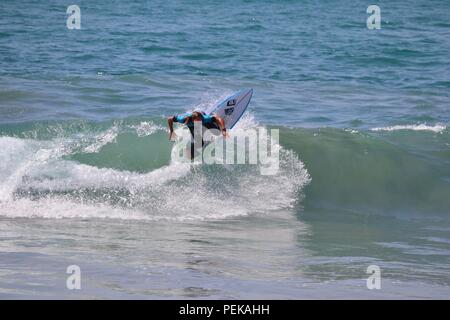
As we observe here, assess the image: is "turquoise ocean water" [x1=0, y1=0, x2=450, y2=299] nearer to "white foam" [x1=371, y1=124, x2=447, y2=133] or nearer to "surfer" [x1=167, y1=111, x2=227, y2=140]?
"white foam" [x1=371, y1=124, x2=447, y2=133]

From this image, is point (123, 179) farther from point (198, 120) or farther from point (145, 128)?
point (145, 128)

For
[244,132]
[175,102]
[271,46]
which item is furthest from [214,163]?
[271,46]

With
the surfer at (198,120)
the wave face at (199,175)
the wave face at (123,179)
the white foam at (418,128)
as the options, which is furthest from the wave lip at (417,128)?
the surfer at (198,120)

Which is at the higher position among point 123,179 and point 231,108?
point 231,108

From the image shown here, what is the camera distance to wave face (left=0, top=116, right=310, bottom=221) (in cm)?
1142

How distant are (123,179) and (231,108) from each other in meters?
2.47

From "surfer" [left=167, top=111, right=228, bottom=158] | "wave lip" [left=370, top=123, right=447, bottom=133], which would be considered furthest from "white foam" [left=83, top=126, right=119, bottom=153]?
"wave lip" [left=370, top=123, right=447, bottom=133]

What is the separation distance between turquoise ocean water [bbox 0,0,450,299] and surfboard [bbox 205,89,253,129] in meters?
0.79

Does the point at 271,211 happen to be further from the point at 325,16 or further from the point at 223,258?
the point at 325,16

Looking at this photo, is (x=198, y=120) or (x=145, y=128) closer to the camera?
(x=198, y=120)

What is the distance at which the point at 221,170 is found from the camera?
1311 centimetres

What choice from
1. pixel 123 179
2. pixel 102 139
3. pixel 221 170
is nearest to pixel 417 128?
pixel 221 170

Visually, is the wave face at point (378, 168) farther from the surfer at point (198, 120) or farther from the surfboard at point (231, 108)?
the surfer at point (198, 120)

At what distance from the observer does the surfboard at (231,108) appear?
13.6 metres
